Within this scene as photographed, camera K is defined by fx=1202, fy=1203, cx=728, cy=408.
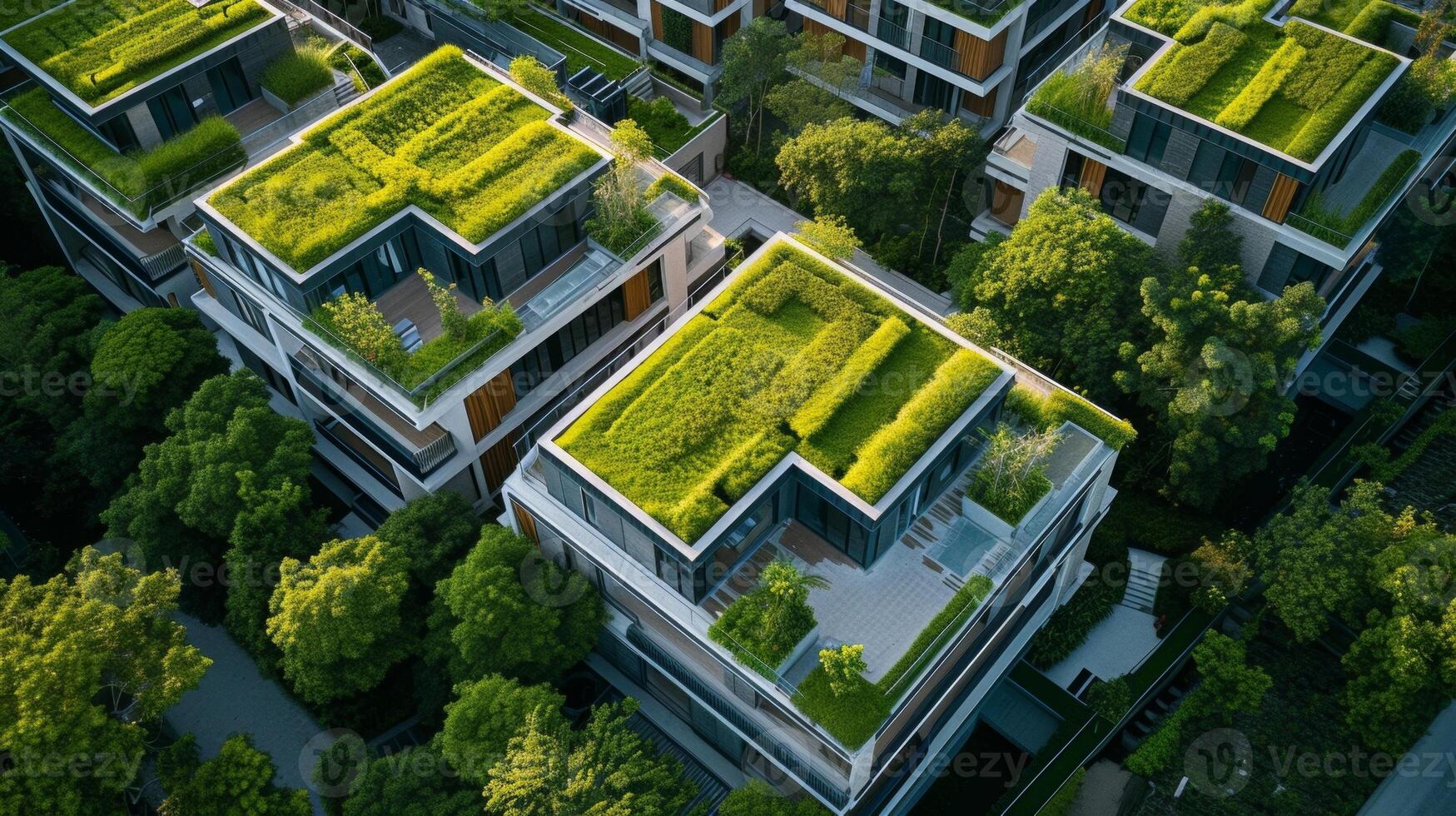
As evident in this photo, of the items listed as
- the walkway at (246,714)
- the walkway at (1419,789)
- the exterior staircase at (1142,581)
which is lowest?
the walkway at (246,714)

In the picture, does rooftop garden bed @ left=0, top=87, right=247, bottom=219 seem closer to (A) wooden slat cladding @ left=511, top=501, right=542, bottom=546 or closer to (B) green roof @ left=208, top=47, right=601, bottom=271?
(B) green roof @ left=208, top=47, right=601, bottom=271

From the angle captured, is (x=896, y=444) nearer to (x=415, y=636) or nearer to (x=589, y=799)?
(x=589, y=799)

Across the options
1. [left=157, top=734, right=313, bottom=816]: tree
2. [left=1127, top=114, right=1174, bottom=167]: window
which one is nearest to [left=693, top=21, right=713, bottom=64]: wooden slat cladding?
[left=1127, top=114, right=1174, bottom=167]: window

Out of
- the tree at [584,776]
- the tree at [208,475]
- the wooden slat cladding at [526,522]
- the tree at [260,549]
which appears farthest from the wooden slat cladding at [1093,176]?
the tree at [260,549]

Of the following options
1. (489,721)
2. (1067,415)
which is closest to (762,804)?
(489,721)

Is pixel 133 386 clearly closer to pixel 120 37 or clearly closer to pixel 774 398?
pixel 120 37
